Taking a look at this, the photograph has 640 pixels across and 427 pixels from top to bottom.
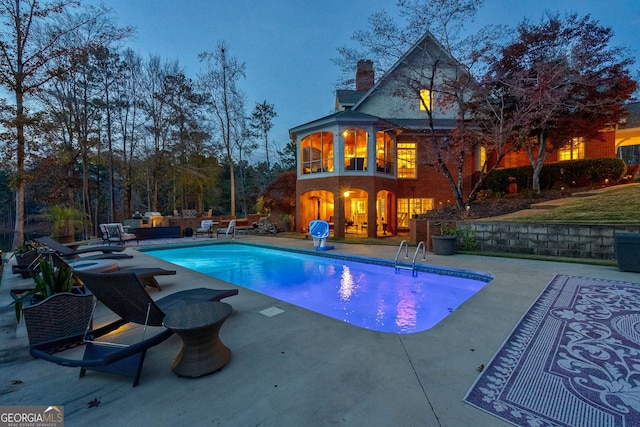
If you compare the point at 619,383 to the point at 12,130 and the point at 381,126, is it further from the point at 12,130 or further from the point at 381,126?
the point at 12,130

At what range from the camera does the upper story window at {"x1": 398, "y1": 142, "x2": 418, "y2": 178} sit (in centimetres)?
1595

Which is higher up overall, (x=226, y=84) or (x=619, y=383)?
(x=226, y=84)

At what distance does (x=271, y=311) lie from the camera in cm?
394

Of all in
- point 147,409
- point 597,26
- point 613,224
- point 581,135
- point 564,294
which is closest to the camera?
point 147,409

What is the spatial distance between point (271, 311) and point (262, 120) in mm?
27277

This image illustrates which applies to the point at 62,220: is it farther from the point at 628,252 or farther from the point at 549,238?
the point at 628,252

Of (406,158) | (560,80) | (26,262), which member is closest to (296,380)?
(26,262)

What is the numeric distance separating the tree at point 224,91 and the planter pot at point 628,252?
18602 millimetres

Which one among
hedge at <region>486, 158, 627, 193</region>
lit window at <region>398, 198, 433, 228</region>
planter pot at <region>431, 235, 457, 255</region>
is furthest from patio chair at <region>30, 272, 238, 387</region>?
hedge at <region>486, 158, 627, 193</region>

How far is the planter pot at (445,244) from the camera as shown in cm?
840

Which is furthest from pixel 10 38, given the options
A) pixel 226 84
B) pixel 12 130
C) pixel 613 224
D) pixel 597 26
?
pixel 597 26

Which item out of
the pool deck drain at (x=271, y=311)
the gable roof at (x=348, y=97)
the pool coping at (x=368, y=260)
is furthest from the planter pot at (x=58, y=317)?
the gable roof at (x=348, y=97)

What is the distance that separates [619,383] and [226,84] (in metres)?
23.4

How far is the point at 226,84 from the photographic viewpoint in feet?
67.4
